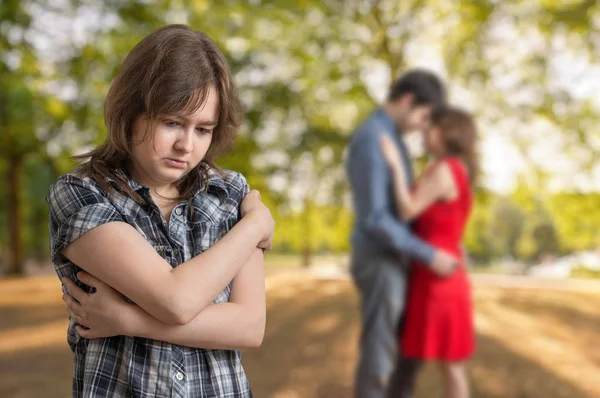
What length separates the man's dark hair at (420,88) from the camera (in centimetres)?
318

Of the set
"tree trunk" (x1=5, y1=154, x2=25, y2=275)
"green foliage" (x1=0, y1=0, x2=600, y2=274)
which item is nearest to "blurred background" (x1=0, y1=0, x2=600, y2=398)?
"green foliage" (x1=0, y1=0, x2=600, y2=274)

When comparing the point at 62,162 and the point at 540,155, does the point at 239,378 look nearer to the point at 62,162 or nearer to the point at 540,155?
the point at 540,155

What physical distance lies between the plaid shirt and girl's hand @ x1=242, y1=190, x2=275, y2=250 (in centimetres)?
4

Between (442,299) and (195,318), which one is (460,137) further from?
(195,318)

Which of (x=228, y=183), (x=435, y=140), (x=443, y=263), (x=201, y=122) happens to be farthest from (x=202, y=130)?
(x=435, y=140)

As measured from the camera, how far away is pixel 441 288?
3189 mm

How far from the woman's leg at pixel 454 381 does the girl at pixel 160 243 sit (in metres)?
2.20

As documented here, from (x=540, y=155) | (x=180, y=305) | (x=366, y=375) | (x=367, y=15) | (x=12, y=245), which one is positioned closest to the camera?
(x=180, y=305)

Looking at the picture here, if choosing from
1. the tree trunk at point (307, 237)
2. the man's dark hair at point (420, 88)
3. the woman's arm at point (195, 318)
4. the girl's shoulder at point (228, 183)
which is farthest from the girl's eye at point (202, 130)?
the tree trunk at point (307, 237)

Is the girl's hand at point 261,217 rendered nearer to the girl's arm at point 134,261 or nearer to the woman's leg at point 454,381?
the girl's arm at point 134,261

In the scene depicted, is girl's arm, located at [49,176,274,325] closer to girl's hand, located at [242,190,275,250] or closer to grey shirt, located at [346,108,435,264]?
girl's hand, located at [242,190,275,250]

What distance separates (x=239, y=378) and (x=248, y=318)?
0.37ft

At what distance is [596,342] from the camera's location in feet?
23.1

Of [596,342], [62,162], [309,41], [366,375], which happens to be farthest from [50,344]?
[62,162]
